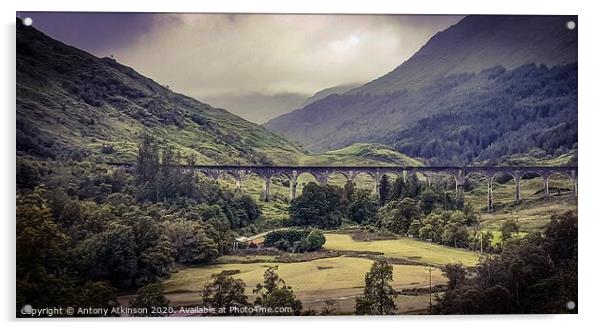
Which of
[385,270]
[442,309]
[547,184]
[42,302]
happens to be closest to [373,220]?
[385,270]

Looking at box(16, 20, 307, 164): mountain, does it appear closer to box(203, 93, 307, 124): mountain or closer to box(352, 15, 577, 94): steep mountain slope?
box(203, 93, 307, 124): mountain

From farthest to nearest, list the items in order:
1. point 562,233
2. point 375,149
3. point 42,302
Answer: point 375,149 < point 562,233 < point 42,302

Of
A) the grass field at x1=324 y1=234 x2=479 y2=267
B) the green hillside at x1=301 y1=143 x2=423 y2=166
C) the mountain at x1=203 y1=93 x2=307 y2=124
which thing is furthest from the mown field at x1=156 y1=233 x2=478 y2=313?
the mountain at x1=203 y1=93 x2=307 y2=124

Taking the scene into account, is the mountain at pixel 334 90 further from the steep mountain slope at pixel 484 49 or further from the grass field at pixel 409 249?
the grass field at pixel 409 249

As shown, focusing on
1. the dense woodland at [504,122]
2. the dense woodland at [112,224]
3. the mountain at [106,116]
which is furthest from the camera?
the dense woodland at [504,122]

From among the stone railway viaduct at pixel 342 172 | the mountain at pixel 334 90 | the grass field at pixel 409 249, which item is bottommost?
the grass field at pixel 409 249

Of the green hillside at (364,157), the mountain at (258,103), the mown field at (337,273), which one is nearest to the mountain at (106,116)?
the mountain at (258,103)
